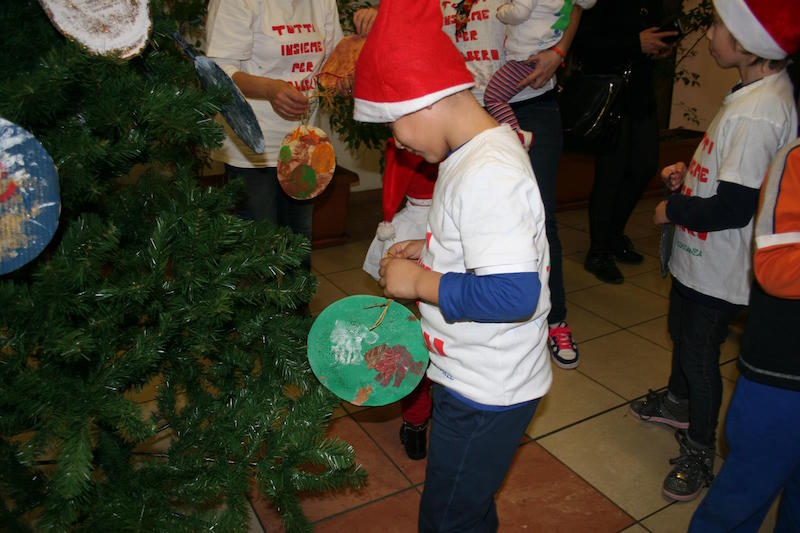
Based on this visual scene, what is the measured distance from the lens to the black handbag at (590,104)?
2307mm

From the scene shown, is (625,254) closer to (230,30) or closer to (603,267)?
(603,267)

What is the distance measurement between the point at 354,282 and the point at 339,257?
0.38 meters

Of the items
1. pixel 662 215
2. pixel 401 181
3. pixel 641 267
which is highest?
pixel 401 181

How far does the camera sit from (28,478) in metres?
1.02

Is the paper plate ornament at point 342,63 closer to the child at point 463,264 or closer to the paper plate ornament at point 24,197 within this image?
the child at point 463,264

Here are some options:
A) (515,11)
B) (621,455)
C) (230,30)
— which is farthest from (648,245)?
(230,30)

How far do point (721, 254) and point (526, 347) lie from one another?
0.76 m

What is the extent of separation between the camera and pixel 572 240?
12.6ft

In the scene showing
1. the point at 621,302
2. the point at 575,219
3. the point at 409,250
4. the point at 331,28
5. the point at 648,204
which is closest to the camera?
the point at 409,250

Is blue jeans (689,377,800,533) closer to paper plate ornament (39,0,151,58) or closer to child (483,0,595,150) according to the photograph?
child (483,0,595,150)

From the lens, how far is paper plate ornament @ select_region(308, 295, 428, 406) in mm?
1121

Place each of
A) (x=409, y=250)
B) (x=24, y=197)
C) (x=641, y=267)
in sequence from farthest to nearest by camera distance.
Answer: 1. (x=641, y=267)
2. (x=409, y=250)
3. (x=24, y=197)

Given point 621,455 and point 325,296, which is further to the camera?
point 325,296

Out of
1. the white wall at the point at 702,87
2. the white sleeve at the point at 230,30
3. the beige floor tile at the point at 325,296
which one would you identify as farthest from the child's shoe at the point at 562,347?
the white wall at the point at 702,87
